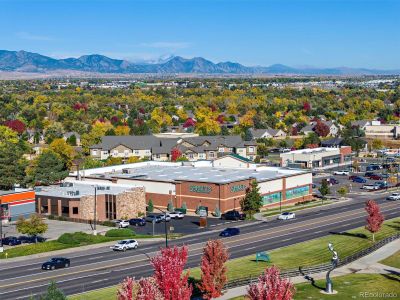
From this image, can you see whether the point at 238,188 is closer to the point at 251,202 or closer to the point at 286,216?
the point at 251,202

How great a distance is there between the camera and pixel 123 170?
106750mm

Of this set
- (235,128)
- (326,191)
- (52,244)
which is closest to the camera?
(52,244)

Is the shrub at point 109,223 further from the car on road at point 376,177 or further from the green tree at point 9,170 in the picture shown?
the car on road at point 376,177

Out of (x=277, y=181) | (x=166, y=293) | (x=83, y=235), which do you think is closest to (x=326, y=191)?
(x=277, y=181)

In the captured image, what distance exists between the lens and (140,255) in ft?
211

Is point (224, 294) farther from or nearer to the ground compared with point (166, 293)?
nearer to the ground

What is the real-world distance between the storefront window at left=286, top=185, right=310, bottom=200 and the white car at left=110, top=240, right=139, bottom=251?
36960 millimetres

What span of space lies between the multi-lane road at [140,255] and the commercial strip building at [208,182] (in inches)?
294

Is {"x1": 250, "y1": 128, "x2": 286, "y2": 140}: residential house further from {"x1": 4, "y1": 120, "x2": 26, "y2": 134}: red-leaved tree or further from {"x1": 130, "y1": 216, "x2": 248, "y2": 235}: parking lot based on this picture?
{"x1": 130, "y1": 216, "x2": 248, "y2": 235}: parking lot

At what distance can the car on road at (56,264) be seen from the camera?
194ft

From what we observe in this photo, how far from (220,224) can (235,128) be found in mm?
108916

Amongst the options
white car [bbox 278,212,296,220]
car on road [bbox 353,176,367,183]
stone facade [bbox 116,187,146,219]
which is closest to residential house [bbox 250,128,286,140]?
car on road [bbox 353,176,367,183]

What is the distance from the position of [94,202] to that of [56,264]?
84.4 ft

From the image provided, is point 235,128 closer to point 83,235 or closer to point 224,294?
point 83,235
